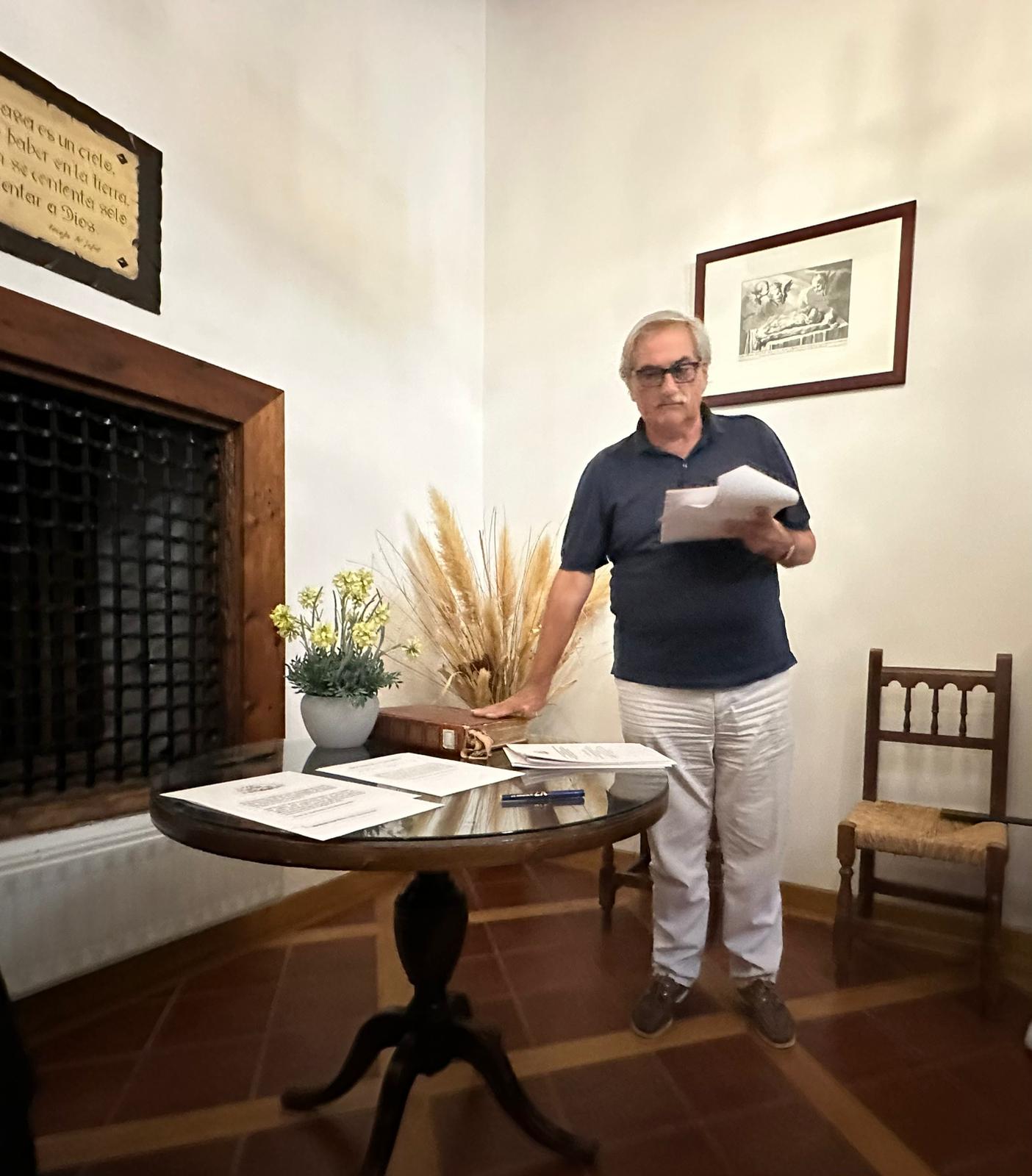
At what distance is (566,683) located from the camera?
285 centimetres

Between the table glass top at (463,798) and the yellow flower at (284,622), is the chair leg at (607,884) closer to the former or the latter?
the table glass top at (463,798)

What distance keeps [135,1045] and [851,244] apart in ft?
9.63

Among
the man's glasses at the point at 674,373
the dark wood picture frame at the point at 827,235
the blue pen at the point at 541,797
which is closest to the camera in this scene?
the blue pen at the point at 541,797

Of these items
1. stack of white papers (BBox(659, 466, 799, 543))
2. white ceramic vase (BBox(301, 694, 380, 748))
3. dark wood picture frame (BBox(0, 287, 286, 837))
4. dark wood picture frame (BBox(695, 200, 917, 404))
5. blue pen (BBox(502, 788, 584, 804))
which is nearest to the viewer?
blue pen (BBox(502, 788, 584, 804))

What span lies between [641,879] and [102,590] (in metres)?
1.74

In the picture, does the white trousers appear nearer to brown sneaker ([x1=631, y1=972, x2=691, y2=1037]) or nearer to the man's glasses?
brown sneaker ([x1=631, y1=972, x2=691, y2=1037])

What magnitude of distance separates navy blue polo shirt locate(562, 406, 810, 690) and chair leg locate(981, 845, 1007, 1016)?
0.73 m

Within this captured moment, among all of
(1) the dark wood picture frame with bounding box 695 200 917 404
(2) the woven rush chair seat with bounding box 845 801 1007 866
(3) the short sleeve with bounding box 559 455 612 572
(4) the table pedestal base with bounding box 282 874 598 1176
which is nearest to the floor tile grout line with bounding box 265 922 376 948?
(4) the table pedestal base with bounding box 282 874 598 1176

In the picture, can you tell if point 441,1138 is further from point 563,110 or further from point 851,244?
point 563,110

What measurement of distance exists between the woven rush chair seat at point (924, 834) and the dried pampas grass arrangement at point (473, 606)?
1.09 m

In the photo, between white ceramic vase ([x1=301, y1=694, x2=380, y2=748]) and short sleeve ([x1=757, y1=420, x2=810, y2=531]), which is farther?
short sleeve ([x1=757, y1=420, x2=810, y2=531])

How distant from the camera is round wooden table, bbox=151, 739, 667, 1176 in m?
0.94

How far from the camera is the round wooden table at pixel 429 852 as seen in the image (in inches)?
37.2

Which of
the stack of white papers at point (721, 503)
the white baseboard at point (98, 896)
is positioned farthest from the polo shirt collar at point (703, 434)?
the white baseboard at point (98, 896)
